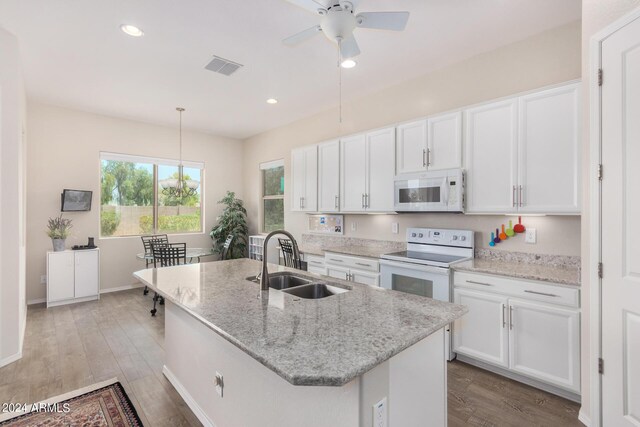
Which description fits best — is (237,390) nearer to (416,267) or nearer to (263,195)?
(416,267)

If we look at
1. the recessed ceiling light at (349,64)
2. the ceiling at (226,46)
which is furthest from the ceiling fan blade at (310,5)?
the recessed ceiling light at (349,64)

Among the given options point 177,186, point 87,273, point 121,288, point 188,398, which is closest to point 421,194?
point 188,398

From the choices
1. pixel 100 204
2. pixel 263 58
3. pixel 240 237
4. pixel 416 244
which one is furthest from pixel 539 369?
pixel 100 204

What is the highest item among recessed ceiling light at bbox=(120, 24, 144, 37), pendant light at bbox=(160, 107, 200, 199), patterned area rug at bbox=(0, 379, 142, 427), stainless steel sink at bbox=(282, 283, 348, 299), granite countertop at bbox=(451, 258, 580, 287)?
recessed ceiling light at bbox=(120, 24, 144, 37)

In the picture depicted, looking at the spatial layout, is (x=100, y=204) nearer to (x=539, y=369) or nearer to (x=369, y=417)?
(x=369, y=417)

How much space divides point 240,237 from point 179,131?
227 cm

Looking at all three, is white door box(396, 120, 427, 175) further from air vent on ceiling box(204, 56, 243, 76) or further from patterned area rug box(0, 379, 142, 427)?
patterned area rug box(0, 379, 142, 427)

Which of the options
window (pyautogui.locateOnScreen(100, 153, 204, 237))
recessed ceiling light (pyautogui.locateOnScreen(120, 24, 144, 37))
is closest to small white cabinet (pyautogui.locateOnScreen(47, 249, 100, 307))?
window (pyautogui.locateOnScreen(100, 153, 204, 237))

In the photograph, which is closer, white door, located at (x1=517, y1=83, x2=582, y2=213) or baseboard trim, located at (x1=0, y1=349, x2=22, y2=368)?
white door, located at (x1=517, y1=83, x2=582, y2=213)

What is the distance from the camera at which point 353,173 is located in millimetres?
3955

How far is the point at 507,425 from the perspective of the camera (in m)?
2.01

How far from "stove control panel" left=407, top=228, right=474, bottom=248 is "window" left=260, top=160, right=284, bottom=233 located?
9.29 ft

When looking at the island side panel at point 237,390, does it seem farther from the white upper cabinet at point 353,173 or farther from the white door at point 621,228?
the white upper cabinet at point 353,173

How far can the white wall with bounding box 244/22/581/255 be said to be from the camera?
2621mm
